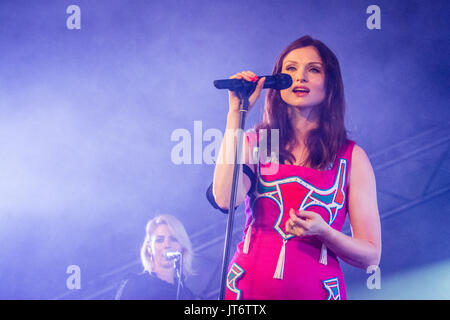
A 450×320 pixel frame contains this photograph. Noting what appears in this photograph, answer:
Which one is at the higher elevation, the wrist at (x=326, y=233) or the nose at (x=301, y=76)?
the nose at (x=301, y=76)

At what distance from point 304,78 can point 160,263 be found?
2.02 meters

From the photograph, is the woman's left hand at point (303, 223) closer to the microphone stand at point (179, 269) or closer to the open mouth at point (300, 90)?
the open mouth at point (300, 90)

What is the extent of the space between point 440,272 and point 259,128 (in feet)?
6.46

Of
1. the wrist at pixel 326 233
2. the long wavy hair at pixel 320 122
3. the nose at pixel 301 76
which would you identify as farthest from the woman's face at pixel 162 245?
the wrist at pixel 326 233

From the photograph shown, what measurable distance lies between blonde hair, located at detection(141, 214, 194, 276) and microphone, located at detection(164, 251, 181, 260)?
4 centimetres

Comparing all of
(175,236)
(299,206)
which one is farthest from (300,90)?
(175,236)

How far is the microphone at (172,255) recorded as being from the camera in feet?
9.77

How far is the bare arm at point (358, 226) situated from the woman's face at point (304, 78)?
0.23 meters

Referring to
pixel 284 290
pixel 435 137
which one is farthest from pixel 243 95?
pixel 435 137

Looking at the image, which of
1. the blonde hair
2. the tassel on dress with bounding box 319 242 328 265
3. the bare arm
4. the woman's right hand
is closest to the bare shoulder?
the bare arm

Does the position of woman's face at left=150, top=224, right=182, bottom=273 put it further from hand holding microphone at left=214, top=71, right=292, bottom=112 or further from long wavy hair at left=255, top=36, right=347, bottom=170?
hand holding microphone at left=214, top=71, right=292, bottom=112

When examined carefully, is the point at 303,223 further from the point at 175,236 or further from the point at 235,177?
the point at 175,236

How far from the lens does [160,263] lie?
3.01 metres

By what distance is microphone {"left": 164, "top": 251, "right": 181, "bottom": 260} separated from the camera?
9.77 feet
